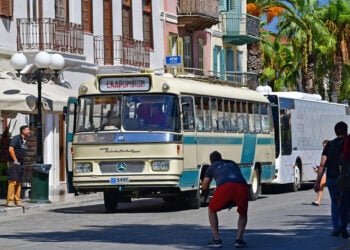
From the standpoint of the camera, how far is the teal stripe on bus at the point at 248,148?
32250mm

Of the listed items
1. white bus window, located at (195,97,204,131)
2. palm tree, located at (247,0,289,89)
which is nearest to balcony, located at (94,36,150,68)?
white bus window, located at (195,97,204,131)

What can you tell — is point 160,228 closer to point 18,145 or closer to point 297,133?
point 18,145

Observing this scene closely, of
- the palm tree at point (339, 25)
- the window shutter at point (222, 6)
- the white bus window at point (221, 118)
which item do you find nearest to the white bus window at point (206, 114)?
the white bus window at point (221, 118)

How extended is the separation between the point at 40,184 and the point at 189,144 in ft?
13.8

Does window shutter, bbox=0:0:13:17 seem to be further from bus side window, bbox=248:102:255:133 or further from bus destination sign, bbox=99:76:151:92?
bus destination sign, bbox=99:76:151:92

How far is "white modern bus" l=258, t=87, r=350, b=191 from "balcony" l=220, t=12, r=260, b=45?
1486 cm

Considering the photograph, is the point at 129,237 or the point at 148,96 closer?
the point at 129,237

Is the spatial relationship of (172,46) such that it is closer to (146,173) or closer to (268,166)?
(268,166)

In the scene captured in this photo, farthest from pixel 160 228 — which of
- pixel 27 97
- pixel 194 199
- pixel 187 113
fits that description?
pixel 27 97

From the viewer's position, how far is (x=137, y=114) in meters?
27.4

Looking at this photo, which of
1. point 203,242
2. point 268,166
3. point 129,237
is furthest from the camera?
point 268,166

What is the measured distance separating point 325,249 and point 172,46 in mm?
33181

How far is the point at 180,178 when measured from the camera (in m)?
27.5

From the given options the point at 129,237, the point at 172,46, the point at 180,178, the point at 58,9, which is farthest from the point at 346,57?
the point at 129,237
